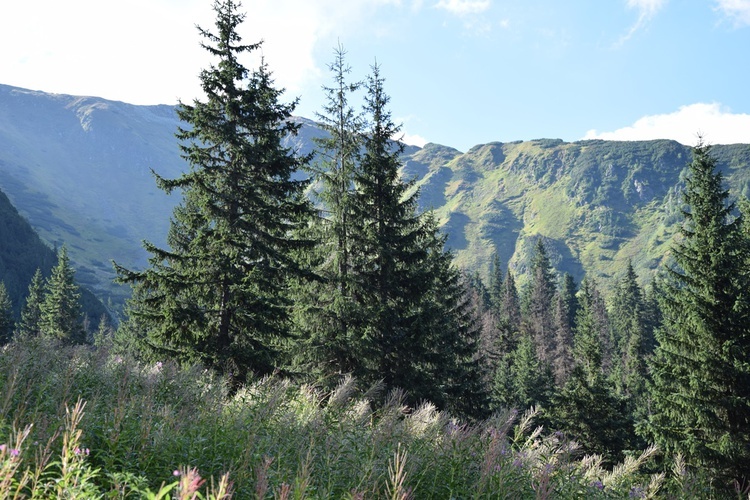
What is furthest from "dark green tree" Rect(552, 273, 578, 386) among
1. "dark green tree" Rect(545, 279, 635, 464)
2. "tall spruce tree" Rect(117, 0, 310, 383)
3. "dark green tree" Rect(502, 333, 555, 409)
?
"tall spruce tree" Rect(117, 0, 310, 383)

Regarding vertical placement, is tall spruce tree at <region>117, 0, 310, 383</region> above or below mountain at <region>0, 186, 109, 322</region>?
above

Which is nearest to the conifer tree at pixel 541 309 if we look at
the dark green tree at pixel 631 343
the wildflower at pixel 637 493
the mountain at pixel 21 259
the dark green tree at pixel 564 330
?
the dark green tree at pixel 564 330

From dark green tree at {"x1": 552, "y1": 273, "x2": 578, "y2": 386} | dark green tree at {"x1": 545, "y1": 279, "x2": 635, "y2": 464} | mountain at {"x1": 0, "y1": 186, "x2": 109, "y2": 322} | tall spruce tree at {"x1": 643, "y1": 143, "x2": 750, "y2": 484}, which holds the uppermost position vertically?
tall spruce tree at {"x1": 643, "y1": 143, "x2": 750, "y2": 484}

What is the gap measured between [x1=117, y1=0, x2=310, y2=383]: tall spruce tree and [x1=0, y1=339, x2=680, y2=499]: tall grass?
5419 mm

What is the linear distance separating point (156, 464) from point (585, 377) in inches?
1057

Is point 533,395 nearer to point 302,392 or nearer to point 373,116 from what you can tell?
point 373,116

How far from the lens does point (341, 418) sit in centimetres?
587

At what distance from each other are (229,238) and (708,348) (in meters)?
17.3

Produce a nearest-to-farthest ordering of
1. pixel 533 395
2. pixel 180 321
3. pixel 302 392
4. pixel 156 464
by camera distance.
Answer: pixel 156 464 < pixel 302 392 < pixel 180 321 < pixel 533 395

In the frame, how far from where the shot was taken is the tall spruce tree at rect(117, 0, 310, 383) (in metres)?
12.2

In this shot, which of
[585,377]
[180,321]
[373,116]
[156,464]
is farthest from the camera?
[585,377]

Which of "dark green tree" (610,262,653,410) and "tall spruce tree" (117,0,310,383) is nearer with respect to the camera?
"tall spruce tree" (117,0,310,383)

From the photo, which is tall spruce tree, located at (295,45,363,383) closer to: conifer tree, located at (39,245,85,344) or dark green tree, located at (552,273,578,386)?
conifer tree, located at (39,245,85,344)

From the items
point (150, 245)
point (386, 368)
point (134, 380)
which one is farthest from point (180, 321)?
point (386, 368)
